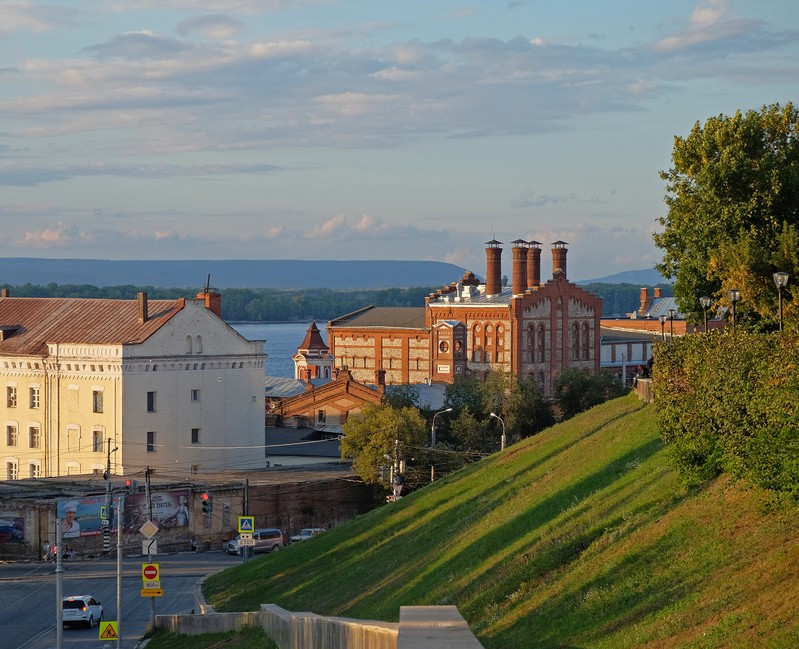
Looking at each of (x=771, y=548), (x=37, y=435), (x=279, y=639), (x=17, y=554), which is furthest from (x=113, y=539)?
(x=771, y=548)

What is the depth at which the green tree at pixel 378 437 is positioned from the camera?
7225 cm

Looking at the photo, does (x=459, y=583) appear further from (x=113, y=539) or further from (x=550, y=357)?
(x=550, y=357)

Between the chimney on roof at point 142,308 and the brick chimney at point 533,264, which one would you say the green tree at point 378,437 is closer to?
the chimney on roof at point 142,308

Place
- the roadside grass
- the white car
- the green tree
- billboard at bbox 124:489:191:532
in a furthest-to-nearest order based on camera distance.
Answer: the green tree → billboard at bbox 124:489:191:532 → the white car → the roadside grass

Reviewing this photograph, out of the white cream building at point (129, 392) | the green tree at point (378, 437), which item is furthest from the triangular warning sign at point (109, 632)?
the white cream building at point (129, 392)

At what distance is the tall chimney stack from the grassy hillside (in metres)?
72.0

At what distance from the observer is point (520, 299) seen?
112250 mm

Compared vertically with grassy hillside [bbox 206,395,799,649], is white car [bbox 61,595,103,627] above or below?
below

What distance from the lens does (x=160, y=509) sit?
2549 inches

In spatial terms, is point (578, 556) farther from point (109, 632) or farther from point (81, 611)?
point (81, 611)

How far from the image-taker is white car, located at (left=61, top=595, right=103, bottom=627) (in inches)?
1740

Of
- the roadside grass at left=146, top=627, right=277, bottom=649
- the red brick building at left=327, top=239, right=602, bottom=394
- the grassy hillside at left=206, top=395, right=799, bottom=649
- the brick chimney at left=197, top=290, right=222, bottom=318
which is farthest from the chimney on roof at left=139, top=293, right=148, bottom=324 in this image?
the roadside grass at left=146, top=627, right=277, bottom=649

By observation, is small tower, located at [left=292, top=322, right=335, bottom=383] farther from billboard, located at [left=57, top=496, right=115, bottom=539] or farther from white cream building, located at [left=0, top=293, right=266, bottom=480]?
billboard, located at [left=57, top=496, right=115, bottom=539]

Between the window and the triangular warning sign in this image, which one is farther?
the window
